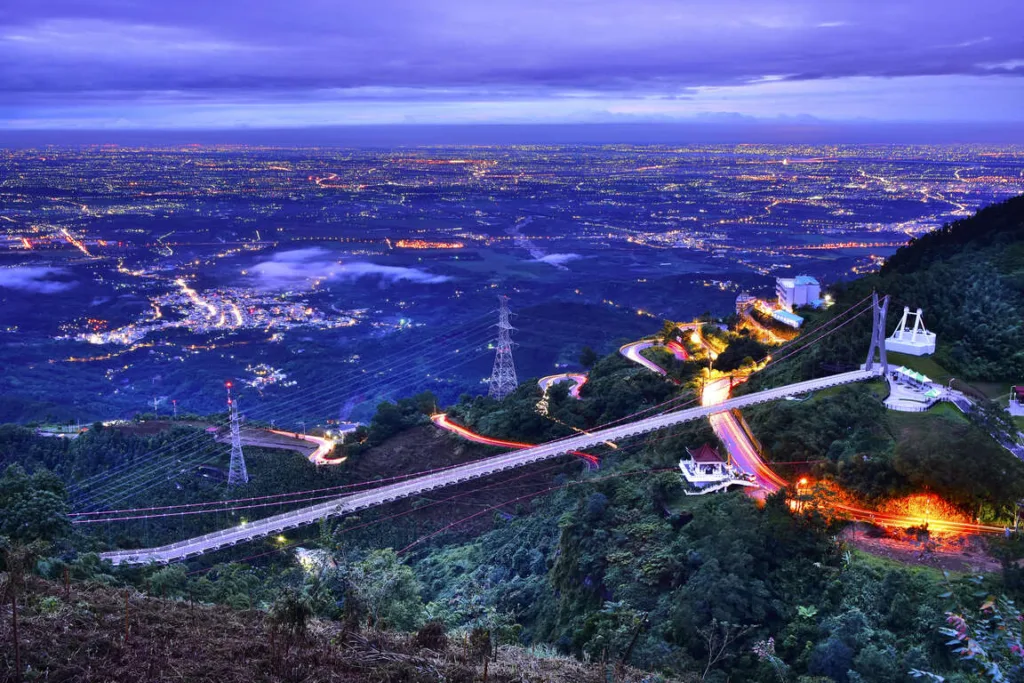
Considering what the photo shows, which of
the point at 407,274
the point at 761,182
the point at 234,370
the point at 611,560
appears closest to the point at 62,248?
the point at 407,274

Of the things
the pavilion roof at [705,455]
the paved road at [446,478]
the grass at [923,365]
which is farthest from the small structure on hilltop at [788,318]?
the pavilion roof at [705,455]

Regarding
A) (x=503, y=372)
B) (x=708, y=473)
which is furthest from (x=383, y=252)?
(x=708, y=473)

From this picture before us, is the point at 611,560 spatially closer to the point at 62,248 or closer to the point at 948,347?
the point at 948,347

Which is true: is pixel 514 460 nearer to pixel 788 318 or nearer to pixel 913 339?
pixel 913 339

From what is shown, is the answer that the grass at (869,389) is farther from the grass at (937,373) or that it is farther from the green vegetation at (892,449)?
the grass at (937,373)

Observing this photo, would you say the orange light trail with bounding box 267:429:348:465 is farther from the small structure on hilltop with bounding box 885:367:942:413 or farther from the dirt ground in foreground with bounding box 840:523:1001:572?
the dirt ground in foreground with bounding box 840:523:1001:572

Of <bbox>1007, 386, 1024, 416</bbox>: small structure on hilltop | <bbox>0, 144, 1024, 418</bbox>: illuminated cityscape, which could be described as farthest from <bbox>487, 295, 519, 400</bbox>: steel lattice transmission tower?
<bbox>1007, 386, 1024, 416</bbox>: small structure on hilltop
